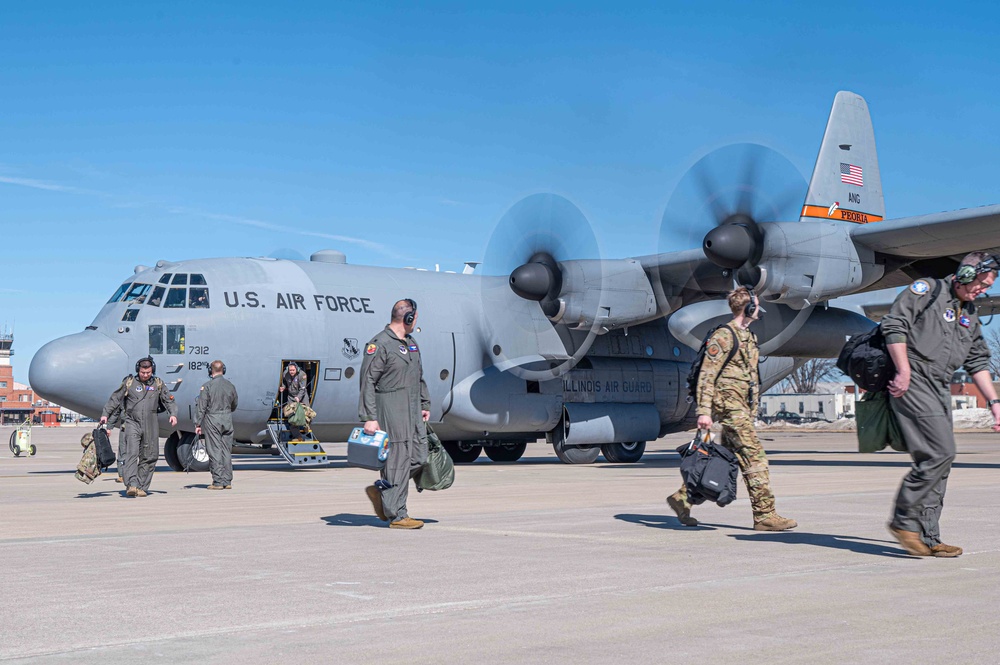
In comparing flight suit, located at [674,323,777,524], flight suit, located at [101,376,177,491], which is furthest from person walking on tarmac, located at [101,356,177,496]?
flight suit, located at [674,323,777,524]

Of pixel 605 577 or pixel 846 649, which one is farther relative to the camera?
pixel 605 577

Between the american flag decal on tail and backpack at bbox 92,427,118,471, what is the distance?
50.8ft

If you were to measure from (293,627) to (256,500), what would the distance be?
816 cm

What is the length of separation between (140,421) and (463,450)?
1123 centimetres

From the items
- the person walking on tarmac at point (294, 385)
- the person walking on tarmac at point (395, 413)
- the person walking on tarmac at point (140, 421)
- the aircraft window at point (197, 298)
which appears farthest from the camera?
the person walking on tarmac at point (294, 385)

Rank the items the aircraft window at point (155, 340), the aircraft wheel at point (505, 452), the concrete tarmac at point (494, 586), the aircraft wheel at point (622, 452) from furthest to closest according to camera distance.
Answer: the aircraft wheel at point (505, 452), the aircraft wheel at point (622, 452), the aircraft window at point (155, 340), the concrete tarmac at point (494, 586)

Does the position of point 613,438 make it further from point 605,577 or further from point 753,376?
point 605,577

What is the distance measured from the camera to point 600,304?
68.0ft

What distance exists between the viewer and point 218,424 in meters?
15.1

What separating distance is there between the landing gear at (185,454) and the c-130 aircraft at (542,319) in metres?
0.04

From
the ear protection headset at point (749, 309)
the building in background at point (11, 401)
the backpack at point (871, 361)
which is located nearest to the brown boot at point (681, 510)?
the ear protection headset at point (749, 309)

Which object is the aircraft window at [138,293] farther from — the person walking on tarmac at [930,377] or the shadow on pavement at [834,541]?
the person walking on tarmac at [930,377]

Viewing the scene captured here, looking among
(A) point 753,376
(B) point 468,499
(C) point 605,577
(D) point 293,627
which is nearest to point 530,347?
(B) point 468,499

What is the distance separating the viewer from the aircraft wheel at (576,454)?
2261cm
